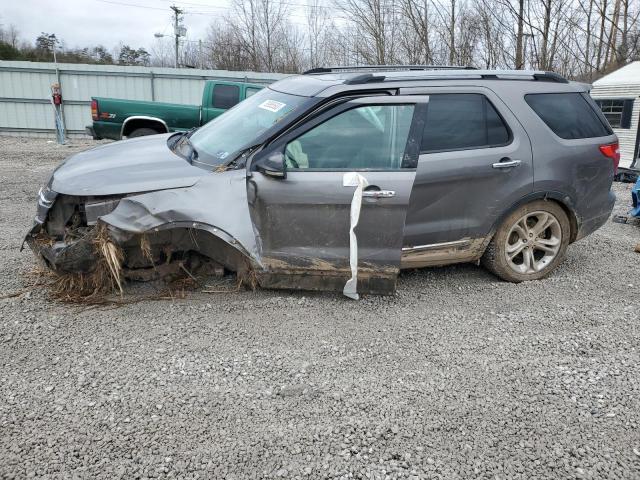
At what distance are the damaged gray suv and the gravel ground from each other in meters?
0.37

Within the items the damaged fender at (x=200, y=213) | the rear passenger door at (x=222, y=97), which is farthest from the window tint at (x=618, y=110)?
the damaged fender at (x=200, y=213)

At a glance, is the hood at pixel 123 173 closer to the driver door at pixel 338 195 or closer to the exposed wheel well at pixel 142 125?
the driver door at pixel 338 195

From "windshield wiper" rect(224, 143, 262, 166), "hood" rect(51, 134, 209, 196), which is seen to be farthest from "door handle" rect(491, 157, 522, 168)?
"hood" rect(51, 134, 209, 196)

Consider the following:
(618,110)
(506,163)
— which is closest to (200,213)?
(506,163)

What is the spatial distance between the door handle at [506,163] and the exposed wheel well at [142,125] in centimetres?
895

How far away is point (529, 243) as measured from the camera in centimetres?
491

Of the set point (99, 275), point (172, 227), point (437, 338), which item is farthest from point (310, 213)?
point (99, 275)

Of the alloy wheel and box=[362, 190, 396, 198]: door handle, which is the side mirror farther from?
the alloy wheel

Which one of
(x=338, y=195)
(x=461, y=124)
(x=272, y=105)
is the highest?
(x=272, y=105)

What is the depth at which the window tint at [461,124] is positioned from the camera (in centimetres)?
445

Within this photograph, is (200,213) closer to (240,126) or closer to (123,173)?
(123,173)

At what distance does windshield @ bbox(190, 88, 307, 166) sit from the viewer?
4250mm

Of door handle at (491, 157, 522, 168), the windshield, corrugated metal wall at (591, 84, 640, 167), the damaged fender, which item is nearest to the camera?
the damaged fender

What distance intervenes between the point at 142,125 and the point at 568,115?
376 inches
